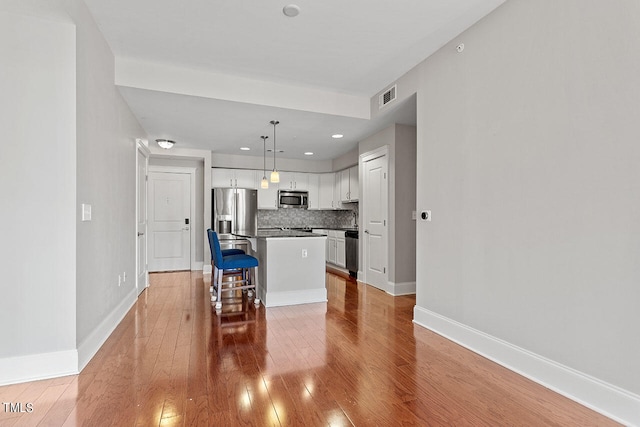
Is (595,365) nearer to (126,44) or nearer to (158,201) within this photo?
(126,44)

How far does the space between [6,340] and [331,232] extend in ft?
17.3

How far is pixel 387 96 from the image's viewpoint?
12.8 feet

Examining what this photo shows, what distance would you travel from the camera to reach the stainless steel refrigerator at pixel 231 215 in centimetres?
643

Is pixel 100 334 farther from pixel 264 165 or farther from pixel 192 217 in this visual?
pixel 264 165

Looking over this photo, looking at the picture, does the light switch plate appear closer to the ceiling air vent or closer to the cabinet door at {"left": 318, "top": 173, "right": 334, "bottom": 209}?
the ceiling air vent

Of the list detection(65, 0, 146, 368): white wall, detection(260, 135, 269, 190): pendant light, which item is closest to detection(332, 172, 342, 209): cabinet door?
detection(260, 135, 269, 190): pendant light

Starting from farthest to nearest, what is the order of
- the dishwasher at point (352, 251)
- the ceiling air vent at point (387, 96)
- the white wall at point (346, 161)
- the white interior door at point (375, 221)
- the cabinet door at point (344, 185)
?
the cabinet door at point (344, 185)
the white wall at point (346, 161)
the dishwasher at point (352, 251)
the white interior door at point (375, 221)
the ceiling air vent at point (387, 96)

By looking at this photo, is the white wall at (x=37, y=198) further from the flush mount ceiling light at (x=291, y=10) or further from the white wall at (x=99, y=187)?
the flush mount ceiling light at (x=291, y=10)

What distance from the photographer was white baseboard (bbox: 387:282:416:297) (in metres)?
4.52

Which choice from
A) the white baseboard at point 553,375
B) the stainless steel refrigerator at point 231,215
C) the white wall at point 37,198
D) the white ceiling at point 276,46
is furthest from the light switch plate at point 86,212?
the stainless steel refrigerator at point 231,215

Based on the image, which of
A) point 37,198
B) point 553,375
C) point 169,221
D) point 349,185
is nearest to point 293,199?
point 349,185

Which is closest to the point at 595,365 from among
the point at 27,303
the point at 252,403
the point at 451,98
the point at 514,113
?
the point at 514,113

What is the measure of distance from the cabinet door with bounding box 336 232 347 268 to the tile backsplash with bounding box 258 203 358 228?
1009 mm

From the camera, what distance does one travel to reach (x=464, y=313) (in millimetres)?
2764
